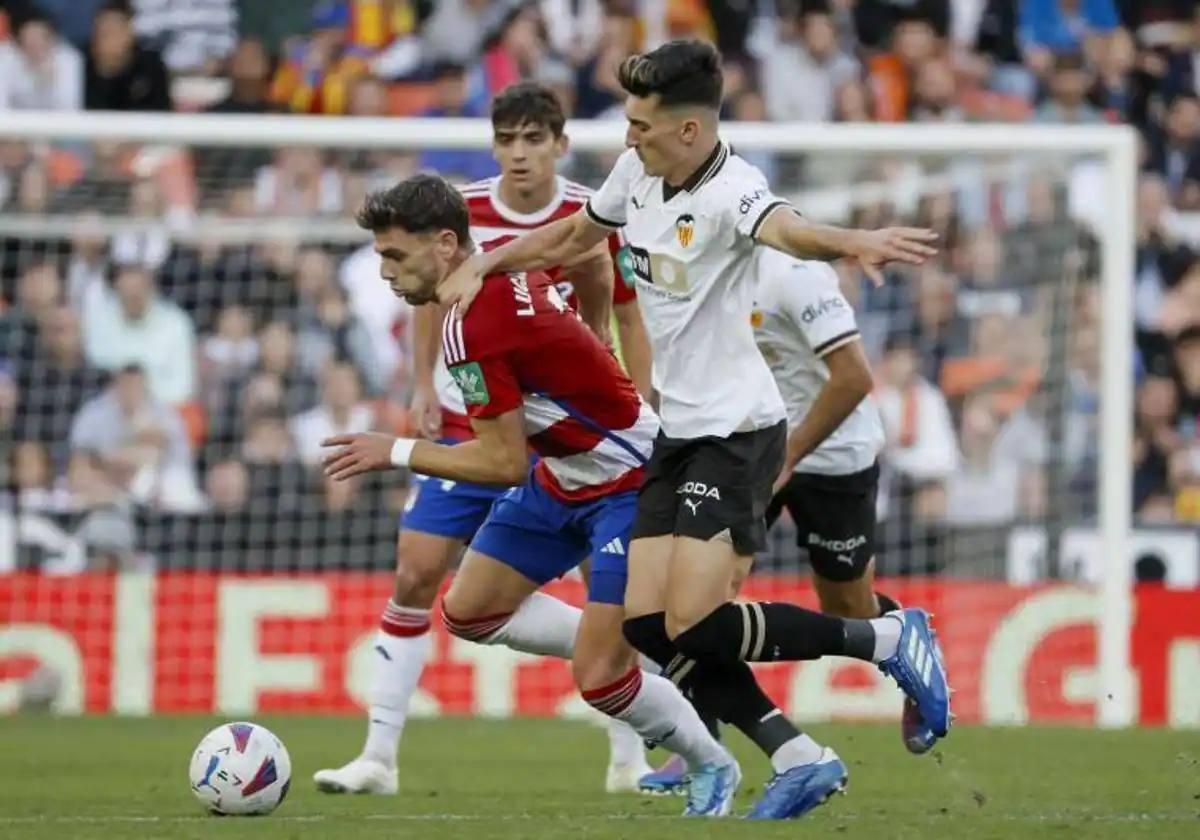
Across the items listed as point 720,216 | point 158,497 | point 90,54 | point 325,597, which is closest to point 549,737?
point 325,597

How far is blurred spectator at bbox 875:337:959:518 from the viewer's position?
13805 millimetres

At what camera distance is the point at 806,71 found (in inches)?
674

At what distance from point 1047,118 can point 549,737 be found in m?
7.83

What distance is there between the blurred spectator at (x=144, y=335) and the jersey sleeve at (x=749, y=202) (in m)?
7.60

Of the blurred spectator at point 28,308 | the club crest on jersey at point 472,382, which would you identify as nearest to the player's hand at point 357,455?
the club crest on jersey at point 472,382

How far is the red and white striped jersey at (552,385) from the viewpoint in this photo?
7227 mm

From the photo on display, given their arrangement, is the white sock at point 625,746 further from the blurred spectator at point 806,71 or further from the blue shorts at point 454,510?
the blurred spectator at point 806,71

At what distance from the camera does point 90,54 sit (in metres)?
16.2

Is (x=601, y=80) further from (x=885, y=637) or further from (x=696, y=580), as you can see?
(x=696, y=580)

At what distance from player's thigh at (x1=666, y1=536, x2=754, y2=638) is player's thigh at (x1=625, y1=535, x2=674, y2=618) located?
8cm

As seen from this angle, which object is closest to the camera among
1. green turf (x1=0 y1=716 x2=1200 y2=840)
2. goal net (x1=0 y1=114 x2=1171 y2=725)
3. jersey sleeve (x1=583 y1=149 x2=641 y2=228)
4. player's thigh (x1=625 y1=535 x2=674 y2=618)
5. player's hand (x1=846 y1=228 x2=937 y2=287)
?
player's hand (x1=846 y1=228 x2=937 y2=287)

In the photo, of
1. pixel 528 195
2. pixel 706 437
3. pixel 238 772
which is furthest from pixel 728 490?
pixel 528 195

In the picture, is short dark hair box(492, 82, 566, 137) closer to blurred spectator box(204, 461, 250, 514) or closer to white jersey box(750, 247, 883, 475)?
white jersey box(750, 247, 883, 475)

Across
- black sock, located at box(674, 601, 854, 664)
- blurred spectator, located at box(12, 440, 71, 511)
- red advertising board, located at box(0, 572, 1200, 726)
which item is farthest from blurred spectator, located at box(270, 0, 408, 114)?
black sock, located at box(674, 601, 854, 664)
